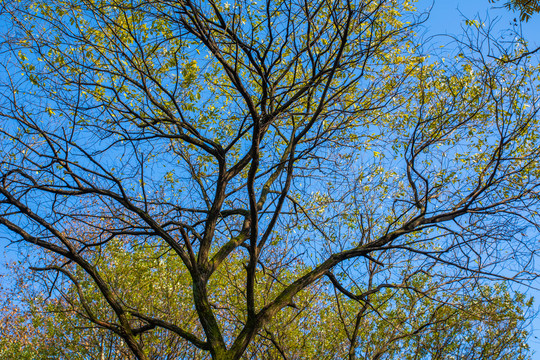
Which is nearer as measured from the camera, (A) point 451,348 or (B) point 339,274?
(B) point 339,274

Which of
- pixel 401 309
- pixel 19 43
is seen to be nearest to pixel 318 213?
pixel 401 309

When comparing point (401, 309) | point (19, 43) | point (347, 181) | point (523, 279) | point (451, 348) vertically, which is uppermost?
point (19, 43)

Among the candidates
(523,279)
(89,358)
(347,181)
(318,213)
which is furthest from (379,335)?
(89,358)

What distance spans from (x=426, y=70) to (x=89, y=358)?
989 cm

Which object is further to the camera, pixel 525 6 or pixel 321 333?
pixel 321 333

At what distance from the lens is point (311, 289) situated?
8.48 meters

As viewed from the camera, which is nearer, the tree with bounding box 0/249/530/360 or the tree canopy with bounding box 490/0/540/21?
the tree canopy with bounding box 490/0/540/21

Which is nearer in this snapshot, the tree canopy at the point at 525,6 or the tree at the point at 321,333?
the tree canopy at the point at 525,6

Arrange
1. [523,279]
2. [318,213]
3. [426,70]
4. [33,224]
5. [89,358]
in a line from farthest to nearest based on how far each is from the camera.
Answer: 1. [89,358]
2. [318,213]
3. [426,70]
4. [33,224]
5. [523,279]

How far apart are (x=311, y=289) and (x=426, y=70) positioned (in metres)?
4.94

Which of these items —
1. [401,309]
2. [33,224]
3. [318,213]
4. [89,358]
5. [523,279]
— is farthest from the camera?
[89,358]

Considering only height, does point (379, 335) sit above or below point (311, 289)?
below

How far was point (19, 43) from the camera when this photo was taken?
4.73 m

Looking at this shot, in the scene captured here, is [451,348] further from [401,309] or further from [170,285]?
[170,285]
